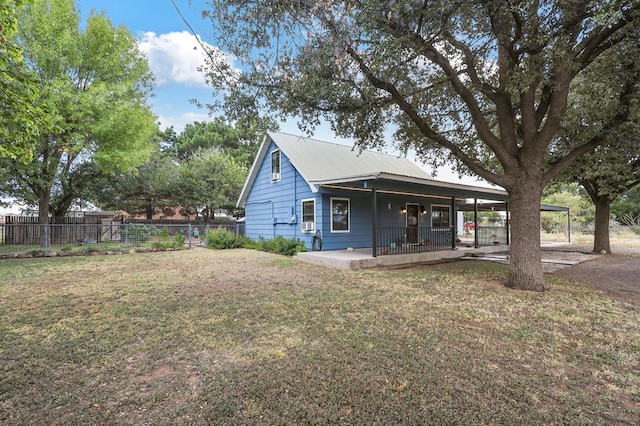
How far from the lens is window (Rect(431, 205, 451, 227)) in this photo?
15.4 meters

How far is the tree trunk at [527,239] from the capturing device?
6.11 meters

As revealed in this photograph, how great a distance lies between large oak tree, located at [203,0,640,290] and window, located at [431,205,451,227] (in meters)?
8.00

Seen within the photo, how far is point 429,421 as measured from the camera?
2.15m

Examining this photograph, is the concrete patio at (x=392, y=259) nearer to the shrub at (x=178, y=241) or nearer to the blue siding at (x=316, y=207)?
the blue siding at (x=316, y=207)

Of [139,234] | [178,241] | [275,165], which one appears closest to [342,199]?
[275,165]

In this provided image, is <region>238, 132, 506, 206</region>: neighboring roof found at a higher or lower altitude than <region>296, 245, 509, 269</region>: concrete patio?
higher

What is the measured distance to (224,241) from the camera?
1472 centimetres

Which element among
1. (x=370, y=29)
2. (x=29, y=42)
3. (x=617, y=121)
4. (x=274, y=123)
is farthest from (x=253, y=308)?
(x=29, y=42)

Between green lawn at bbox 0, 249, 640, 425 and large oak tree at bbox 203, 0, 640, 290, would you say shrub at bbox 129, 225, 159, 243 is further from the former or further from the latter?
large oak tree at bbox 203, 0, 640, 290

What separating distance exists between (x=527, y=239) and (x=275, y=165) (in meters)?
10.4

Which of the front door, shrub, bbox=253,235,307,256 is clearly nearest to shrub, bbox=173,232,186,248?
shrub, bbox=253,235,307,256

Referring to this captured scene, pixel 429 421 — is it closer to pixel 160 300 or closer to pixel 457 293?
pixel 457 293

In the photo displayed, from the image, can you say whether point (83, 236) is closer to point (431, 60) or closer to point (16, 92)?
point (16, 92)

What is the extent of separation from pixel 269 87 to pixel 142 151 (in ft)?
35.2
